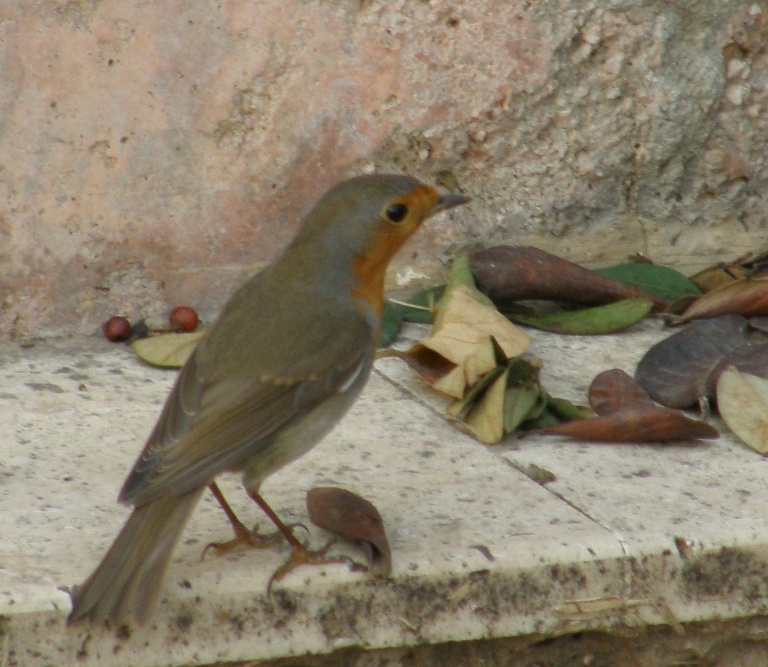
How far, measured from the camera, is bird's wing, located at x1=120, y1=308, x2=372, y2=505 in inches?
107

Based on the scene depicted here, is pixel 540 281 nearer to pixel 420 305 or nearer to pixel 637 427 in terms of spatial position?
pixel 420 305

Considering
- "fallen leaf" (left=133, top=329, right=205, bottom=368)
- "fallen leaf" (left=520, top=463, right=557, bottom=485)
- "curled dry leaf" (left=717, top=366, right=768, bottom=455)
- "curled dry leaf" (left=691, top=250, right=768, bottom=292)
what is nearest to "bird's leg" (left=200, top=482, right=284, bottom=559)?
"fallen leaf" (left=520, top=463, right=557, bottom=485)

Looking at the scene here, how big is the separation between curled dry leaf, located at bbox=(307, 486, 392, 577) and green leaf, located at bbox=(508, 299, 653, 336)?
1.42 meters

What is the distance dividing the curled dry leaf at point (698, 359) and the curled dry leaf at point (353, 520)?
1161mm

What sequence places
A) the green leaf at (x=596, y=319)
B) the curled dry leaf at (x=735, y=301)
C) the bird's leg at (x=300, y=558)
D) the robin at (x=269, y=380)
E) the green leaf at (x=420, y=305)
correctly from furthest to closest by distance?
the green leaf at (x=420, y=305), the green leaf at (x=596, y=319), the curled dry leaf at (x=735, y=301), the bird's leg at (x=300, y=558), the robin at (x=269, y=380)

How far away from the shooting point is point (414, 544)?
284cm

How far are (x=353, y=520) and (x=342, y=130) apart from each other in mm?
1767

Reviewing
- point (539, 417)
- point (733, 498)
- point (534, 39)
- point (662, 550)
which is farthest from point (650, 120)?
point (662, 550)

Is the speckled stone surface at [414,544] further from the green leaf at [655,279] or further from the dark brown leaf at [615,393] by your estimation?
the green leaf at [655,279]

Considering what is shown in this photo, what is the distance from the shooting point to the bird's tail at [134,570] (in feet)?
8.15

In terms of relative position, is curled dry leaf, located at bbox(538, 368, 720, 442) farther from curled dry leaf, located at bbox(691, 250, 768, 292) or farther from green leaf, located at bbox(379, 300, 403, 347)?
curled dry leaf, located at bbox(691, 250, 768, 292)

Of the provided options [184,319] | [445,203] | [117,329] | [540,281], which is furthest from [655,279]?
[117,329]

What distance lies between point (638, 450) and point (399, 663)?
0.98 meters

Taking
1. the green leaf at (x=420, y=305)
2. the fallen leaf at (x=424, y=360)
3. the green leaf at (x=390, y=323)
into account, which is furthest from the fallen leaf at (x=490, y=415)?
the green leaf at (x=420, y=305)
